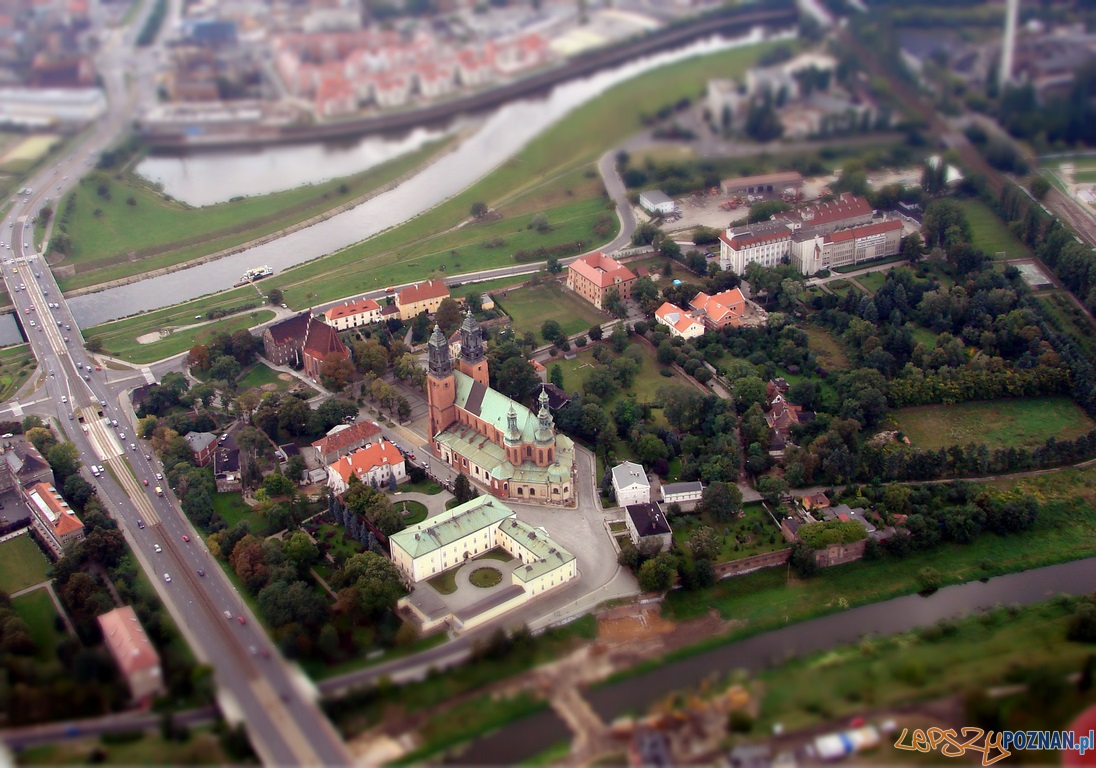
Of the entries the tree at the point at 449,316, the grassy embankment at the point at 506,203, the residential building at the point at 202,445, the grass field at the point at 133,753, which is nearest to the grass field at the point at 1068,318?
the grassy embankment at the point at 506,203

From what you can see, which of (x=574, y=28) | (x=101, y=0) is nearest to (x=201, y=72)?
(x=101, y=0)

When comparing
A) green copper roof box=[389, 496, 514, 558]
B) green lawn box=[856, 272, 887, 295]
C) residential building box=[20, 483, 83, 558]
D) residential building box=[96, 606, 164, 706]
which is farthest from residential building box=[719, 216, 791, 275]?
residential building box=[96, 606, 164, 706]

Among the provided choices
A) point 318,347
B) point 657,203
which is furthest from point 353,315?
point 657,203

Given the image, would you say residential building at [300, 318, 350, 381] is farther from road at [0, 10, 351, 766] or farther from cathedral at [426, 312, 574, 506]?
road at [0, 10, 351, 766]

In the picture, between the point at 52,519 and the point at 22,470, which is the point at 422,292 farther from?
the point at 52,519

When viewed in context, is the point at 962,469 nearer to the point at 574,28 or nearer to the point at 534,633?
the point at 534,633

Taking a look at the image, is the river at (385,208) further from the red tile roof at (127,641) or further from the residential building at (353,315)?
the red tile roof at (127,641)

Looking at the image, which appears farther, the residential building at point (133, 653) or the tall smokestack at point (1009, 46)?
the tall smokestack at point (1009, 46)
